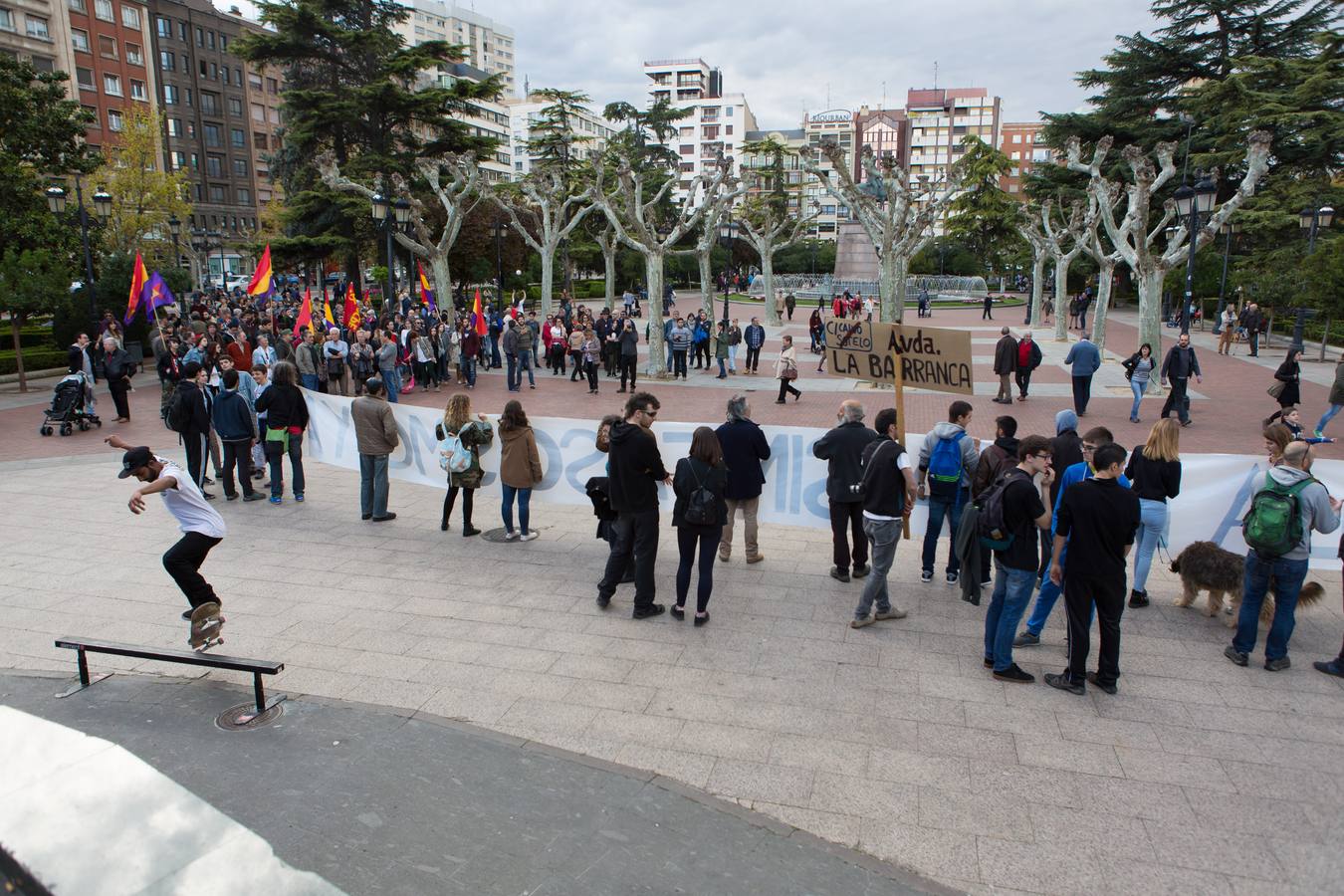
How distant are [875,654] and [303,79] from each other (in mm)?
42847

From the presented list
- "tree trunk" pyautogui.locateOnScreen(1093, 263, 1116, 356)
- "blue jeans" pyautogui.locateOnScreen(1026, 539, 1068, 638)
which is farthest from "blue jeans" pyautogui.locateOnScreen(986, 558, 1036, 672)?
"tree trunk" pyautogui.locateOnScreen(1093, 263, 1116, 356)

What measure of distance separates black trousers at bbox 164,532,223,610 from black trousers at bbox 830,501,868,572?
5327mm

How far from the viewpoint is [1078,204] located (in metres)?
35.2

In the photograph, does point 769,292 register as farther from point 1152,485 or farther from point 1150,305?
point 1152,485

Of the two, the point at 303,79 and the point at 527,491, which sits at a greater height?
the point at 303,79

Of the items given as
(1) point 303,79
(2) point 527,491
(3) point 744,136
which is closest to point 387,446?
(2) point 527,491

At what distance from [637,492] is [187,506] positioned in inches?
136

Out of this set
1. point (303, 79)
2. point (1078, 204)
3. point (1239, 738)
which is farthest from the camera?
point (303, 79)

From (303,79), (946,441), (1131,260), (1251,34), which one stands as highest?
(1251,34)

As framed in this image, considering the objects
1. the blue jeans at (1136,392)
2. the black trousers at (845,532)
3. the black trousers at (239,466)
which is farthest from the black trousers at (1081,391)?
the black trousers at (239,466)

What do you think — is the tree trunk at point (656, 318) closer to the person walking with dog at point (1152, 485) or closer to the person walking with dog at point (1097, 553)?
the person walking with dog at point (1152, 485)

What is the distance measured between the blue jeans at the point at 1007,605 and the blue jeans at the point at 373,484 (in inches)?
283

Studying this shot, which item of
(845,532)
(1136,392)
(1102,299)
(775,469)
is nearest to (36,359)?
(775,469)

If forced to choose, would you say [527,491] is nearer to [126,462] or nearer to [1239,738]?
[126,462]
